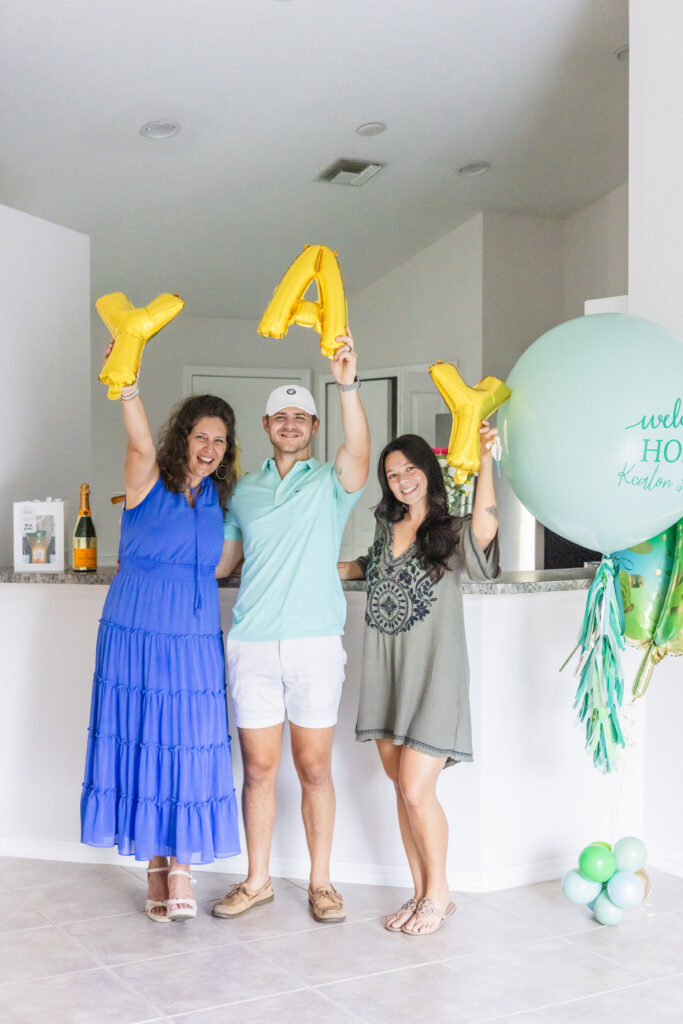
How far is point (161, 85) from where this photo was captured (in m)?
3.81

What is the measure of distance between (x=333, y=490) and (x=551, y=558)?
2.20 m

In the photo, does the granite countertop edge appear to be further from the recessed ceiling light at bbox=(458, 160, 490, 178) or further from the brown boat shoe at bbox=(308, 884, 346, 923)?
the recessed ceiling light at bbox=(458, 160, 490, 178)

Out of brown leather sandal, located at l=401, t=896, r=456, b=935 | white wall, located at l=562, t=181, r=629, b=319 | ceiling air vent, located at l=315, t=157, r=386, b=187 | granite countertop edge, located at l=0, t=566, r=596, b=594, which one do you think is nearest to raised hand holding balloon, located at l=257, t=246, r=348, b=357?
granite countertop edge, located at l=0, t=566, r=596, b=594

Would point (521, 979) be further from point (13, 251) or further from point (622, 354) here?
point (13, 251)

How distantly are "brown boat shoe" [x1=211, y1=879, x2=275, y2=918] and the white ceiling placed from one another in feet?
8.68

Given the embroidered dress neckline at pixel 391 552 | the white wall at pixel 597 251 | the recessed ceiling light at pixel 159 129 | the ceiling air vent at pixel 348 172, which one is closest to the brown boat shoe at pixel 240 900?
the embroidered dress neckline at pixel 391 552

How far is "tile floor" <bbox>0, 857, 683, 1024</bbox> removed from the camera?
86.6 inches

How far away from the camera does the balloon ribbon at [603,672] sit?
8.29ft

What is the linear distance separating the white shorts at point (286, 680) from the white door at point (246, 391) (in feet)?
13.2

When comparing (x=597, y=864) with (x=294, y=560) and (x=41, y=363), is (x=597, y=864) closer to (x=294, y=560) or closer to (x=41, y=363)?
(x=294, y=560)

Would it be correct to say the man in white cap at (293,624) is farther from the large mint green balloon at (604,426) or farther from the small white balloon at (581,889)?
the small white balloon at (581,889)

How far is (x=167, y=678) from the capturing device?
2.60m

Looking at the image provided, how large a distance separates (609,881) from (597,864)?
61 mm

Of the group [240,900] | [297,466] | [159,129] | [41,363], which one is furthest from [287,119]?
[240,900]
